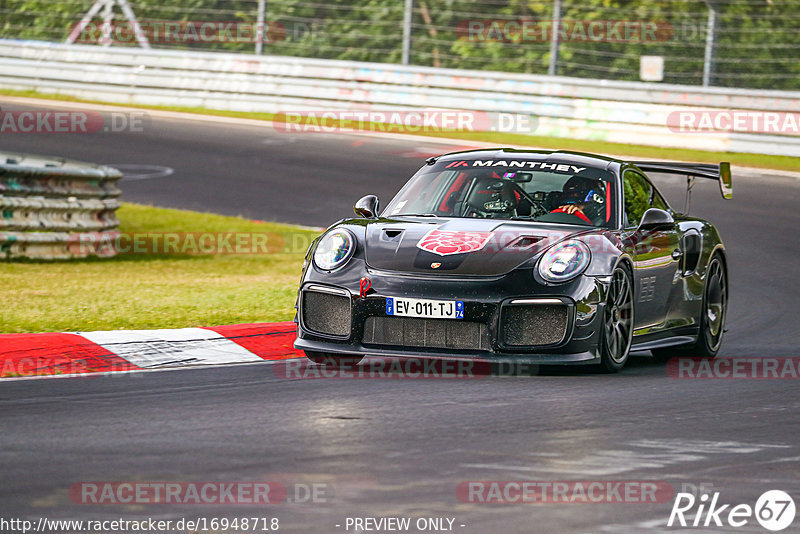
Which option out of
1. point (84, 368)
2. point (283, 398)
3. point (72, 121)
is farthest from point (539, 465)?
point (72, 121)

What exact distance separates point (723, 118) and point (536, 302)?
47.4 ft

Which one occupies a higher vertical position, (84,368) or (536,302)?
(536,302)

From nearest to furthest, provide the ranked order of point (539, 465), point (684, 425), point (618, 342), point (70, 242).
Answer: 1. point (539, 465)
2. point (684, 425)
3. point (618, 342)
4. point (70, 242)

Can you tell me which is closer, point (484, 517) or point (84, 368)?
point (484, 517)

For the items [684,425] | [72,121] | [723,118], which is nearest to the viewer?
[684,425]

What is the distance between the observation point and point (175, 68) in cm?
2538

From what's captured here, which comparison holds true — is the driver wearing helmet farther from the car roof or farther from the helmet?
the car roof

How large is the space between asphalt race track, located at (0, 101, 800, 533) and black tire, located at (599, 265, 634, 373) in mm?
117

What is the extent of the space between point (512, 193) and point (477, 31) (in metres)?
19.2

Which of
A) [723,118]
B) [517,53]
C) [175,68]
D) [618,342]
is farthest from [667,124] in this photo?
[618,342]

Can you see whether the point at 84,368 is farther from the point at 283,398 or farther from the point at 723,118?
the point at 723,118

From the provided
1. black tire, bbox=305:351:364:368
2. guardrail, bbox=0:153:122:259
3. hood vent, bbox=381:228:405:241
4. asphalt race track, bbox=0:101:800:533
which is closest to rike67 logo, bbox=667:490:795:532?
asphalt race track, bbox=0:101:800:533

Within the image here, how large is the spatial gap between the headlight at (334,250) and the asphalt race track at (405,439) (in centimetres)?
69

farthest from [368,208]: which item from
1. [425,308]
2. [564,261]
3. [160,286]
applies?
[160,286]
